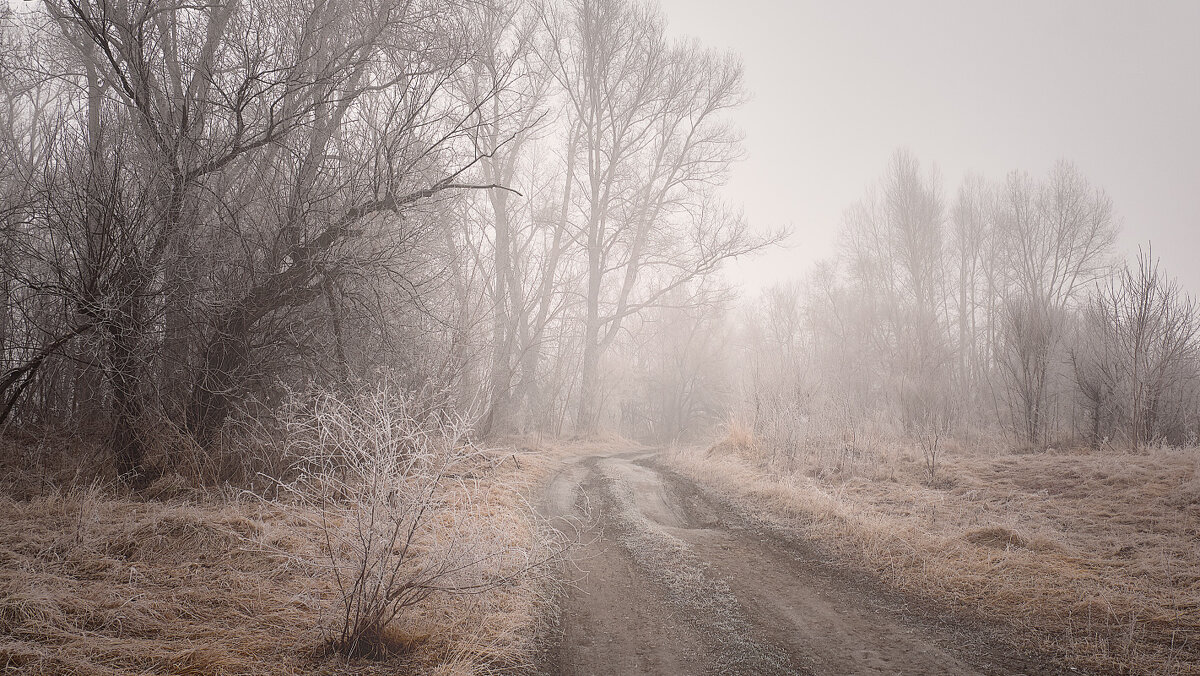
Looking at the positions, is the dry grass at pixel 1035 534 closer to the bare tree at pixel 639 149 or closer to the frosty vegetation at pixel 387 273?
the frosty vegetation at pixel 387 273

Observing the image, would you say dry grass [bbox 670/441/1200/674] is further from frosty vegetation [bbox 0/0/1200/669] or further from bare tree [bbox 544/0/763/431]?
bare tree [bbox 544/0/763/431]

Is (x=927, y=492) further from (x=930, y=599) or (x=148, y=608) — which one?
(x=148, y=608)

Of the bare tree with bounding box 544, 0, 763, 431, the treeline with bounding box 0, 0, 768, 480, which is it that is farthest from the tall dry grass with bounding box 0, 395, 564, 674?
the bare tree with bounding box 544, 0, 763, 431

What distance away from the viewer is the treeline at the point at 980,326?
1097 cm

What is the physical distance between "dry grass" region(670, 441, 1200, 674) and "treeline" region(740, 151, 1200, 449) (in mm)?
2576

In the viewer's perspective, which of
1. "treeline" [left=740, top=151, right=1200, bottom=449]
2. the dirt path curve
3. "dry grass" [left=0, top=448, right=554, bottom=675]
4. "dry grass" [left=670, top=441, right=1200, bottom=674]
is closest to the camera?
"dry grass" [left=0, top=448, right=554, bottom=675]

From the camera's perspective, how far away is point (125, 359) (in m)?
4.80

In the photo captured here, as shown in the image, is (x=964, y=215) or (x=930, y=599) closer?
(x=930, y=599)

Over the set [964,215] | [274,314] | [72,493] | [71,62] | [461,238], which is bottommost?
[72,493]

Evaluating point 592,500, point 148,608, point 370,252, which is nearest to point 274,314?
point 370,252

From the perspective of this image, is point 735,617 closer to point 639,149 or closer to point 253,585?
point 253,585

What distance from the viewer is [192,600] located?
3125mm

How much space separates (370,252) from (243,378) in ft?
6.58

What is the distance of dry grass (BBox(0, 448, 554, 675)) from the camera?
2518 mm
